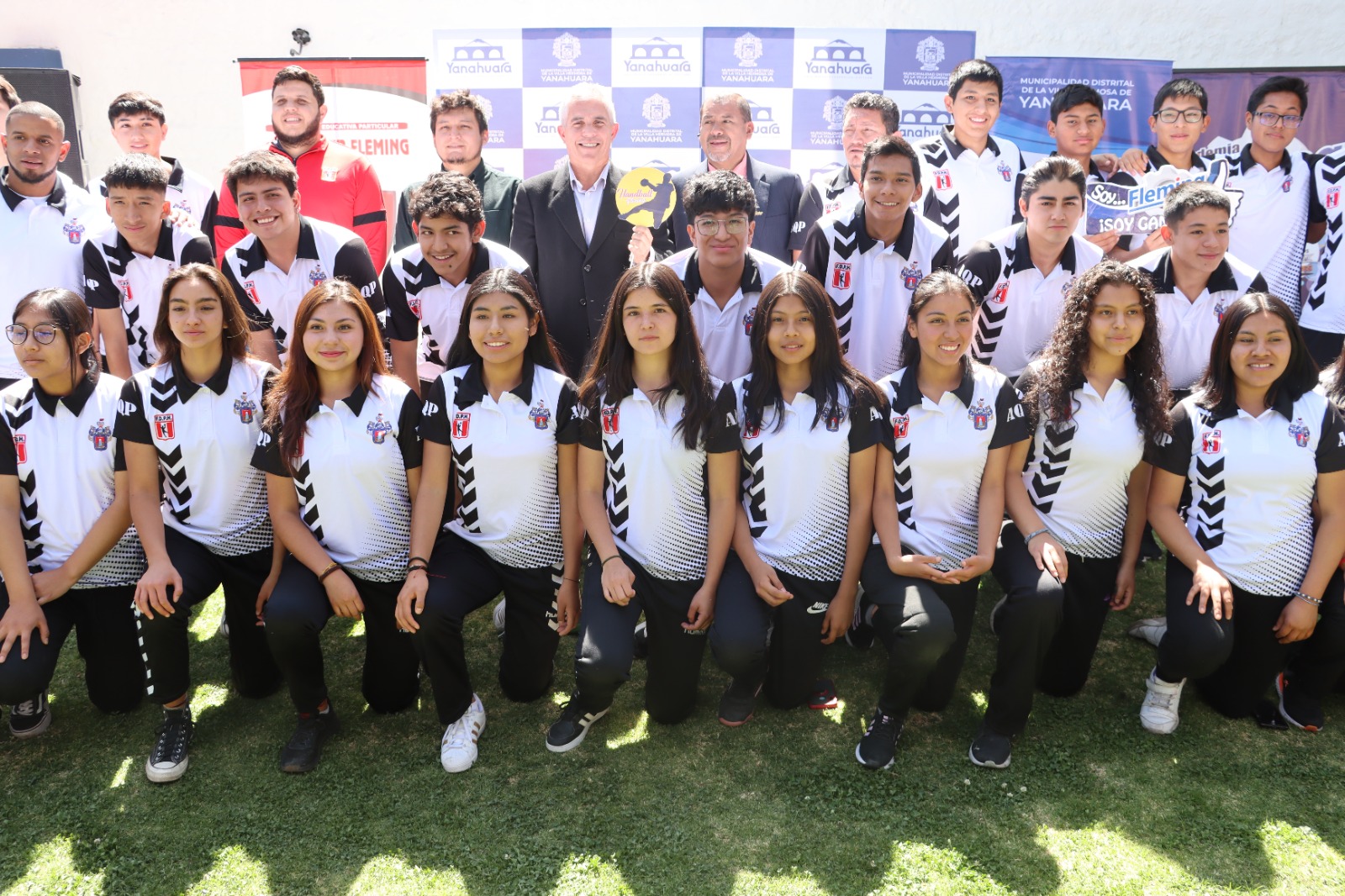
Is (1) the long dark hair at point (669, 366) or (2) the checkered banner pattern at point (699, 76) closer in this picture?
(1) the long dark hair at point (669, 366)

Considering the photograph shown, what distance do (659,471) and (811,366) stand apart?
661 mm

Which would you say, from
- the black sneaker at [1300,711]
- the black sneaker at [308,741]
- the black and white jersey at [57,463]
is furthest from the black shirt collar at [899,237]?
the black and white jersey at [57,463]

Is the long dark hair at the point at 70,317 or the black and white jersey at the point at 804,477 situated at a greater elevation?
the long dark hair at the point at 70,317

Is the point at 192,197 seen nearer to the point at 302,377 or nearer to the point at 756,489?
the point at 302,377

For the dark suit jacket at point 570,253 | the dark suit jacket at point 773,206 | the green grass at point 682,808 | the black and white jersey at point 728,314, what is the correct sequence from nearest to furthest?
the green grass at point 682,808, the black and white jersey at point 728,314, the dark suit jacket at point 570,253, the dark suit jacket at point 773,206

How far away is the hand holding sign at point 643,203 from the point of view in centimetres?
430

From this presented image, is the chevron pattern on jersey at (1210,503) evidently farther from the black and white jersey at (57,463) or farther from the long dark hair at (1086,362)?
the black and white jersey at (57,463)

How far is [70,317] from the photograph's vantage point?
3359 millimetres

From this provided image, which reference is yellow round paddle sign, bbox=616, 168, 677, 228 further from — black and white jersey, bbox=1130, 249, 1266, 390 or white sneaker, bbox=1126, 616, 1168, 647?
white sneaker, bbox=1126, 616, 1168, 647

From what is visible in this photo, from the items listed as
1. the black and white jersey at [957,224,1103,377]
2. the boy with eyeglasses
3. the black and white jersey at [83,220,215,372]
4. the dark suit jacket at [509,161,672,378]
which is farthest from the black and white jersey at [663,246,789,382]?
the black and white jersey at [83,220,215,372]

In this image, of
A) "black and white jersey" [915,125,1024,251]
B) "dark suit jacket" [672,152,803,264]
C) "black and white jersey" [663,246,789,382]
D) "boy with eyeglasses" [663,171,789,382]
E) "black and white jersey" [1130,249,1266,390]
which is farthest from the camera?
"black and white jersey" [915,125,1024,251]

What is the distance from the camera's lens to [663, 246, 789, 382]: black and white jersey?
3.87 metres

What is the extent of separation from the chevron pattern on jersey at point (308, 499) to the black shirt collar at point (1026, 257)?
298 cm

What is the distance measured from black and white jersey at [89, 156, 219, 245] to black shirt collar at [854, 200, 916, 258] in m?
3.13
